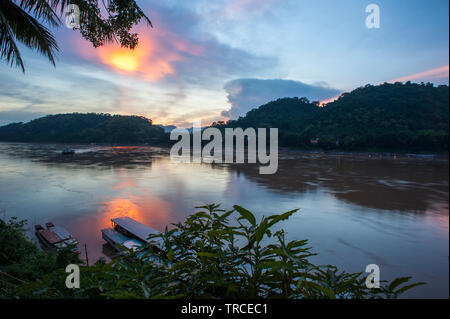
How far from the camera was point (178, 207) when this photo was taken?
10.0 m

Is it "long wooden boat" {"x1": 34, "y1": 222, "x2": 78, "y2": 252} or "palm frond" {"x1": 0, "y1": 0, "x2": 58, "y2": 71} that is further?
"long wooden boat" {"x1": 34, "y1": 222, "x2": 78, "y2": 252}

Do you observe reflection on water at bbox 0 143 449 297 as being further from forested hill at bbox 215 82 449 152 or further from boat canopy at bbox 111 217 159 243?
boat canopy at bbox 111 217 159 243

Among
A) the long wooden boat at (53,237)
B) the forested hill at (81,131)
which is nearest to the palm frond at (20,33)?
the long wooden boat at (53,237)

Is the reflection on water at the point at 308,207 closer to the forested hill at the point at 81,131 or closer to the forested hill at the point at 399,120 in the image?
the forested hill at the point at 399,120

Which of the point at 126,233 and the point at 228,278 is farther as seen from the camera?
the point at 126,233

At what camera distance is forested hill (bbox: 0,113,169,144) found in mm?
58906

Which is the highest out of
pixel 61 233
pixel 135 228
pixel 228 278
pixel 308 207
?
pixel 228 278

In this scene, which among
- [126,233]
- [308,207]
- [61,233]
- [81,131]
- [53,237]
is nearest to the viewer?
[53,237]

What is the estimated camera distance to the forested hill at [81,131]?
193ft

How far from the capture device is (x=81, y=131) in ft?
218

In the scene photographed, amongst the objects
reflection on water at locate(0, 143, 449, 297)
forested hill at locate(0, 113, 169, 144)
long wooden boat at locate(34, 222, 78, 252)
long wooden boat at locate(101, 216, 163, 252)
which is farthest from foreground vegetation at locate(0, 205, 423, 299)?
forested hill at locate(0, 113, 169, 144)

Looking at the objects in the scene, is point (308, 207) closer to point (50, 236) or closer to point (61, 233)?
point (61, 233)

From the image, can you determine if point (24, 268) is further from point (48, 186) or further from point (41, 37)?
point (48, 186)

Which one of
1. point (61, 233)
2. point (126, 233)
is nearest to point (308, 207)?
point (126, 233)
